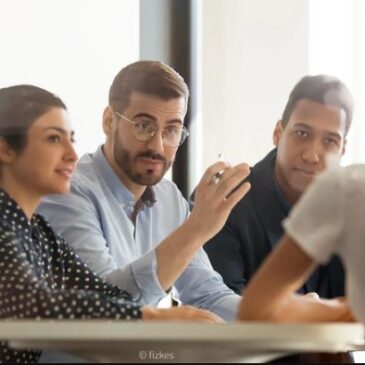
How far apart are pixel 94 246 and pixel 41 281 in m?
0.30

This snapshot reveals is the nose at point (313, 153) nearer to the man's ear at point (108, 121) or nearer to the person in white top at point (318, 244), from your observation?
the man's ear at point (108, 121)

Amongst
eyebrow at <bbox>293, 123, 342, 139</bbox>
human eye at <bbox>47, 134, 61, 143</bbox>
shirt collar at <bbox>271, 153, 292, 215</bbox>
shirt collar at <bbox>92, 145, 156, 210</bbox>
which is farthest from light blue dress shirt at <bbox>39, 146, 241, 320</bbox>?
eyebrow at <bbox>293, 123, 342, 139</bbox>

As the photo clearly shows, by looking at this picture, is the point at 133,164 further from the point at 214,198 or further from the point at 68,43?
the point at 68,43

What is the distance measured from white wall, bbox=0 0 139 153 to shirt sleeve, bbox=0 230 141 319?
0.72m

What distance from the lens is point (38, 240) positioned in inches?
61.7

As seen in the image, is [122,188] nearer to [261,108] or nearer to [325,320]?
[261,108]

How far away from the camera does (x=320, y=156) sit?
1.99 m

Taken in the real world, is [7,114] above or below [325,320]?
above

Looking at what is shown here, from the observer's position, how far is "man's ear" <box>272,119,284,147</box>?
2107mm

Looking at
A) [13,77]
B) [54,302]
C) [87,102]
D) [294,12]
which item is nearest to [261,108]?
[294,12]

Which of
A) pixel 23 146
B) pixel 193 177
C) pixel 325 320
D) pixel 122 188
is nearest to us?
pixel 325 320

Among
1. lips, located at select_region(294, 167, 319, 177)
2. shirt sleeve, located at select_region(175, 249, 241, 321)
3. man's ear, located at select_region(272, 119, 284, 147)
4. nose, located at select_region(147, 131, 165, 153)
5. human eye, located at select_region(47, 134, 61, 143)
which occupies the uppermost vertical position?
man's ear, located at select_region(272, 119, 284, 147)

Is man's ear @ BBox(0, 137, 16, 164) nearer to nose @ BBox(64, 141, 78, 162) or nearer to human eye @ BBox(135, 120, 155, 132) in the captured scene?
nose @ BBox(64, 141, 78, 162)

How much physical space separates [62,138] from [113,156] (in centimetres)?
22
